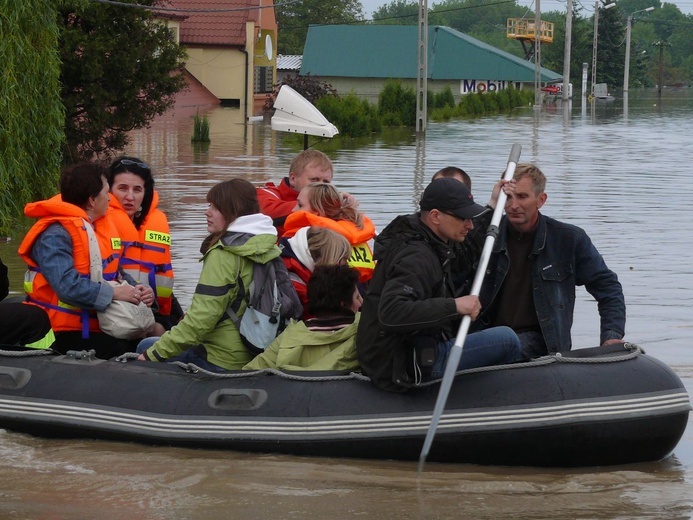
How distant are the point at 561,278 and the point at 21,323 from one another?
3036 mm

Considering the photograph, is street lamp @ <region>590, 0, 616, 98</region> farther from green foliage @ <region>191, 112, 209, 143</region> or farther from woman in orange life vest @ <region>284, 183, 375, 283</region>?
woman in orange life vest @ <region>284, 183, 375, 283</region>

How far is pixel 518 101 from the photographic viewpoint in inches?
2456

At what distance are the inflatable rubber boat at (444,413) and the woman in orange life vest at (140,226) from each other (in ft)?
3.50

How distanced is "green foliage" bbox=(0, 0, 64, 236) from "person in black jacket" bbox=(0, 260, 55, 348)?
5.65 meters

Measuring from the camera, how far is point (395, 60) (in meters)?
66.2

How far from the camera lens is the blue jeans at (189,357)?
6.49 metres

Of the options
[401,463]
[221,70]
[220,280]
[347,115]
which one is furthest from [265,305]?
[221,70]

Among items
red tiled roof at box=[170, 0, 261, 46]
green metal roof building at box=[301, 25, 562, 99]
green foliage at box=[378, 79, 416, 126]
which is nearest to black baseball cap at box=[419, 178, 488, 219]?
green foliage at box=[378, 79, 416, 126]

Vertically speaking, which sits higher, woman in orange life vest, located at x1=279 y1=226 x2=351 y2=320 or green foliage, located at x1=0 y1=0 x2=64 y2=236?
green foliage, located at x1=0 y1=0 x2=64 y2=236

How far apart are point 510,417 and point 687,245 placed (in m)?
8.82

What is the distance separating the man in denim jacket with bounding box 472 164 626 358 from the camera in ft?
21.3

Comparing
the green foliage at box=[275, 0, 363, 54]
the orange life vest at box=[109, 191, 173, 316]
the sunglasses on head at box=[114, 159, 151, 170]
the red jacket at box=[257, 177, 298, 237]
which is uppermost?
the green foliage at box=[275, 0, 363, 54]

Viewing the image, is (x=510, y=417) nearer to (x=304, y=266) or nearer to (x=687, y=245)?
(x=304, y=266)

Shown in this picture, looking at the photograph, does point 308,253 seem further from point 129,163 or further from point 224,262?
point 129,163
